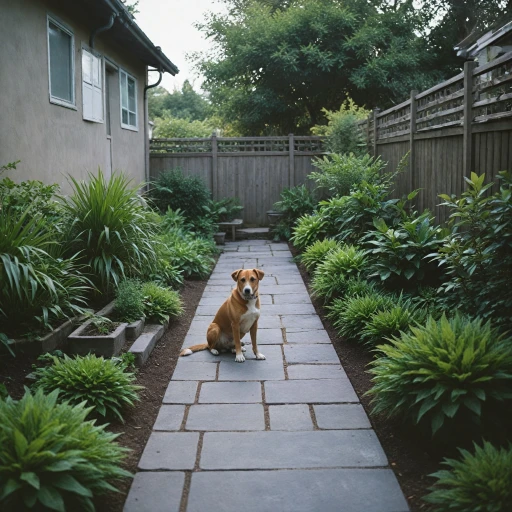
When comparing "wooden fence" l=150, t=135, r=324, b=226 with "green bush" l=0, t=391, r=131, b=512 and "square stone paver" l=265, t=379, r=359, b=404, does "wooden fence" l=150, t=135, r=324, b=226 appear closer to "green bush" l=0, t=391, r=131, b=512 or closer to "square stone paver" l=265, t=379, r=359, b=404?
"square stone paver" l=265, t=379, r=359, b=404

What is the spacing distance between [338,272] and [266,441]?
3.66 metres

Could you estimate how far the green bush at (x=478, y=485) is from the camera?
251 centimetres

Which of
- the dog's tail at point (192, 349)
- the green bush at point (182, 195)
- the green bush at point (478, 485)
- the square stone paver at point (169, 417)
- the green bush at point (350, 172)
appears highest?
the green bush at point (350, 172)

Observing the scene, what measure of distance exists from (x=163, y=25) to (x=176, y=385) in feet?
73.8

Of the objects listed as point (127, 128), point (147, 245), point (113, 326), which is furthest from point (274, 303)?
point (127, 128)

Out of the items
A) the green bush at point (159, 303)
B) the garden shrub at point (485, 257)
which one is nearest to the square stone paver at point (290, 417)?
the garden shrub at point (485, 257)

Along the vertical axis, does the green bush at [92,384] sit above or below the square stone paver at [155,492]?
above

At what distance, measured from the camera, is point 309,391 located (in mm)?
4371

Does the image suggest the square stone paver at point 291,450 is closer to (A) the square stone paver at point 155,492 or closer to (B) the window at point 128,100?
(A) the square stone paver at point 155,492

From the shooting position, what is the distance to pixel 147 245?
6.42 metres

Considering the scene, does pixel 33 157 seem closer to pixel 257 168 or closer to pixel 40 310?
pixel 40 310

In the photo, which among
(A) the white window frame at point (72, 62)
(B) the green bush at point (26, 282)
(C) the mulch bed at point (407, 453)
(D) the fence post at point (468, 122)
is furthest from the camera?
(A) the white window frame at point (72, 62)

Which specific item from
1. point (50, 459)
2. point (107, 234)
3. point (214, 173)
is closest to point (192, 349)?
point (107, 234)

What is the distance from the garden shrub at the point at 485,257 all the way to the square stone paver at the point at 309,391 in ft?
3.52
